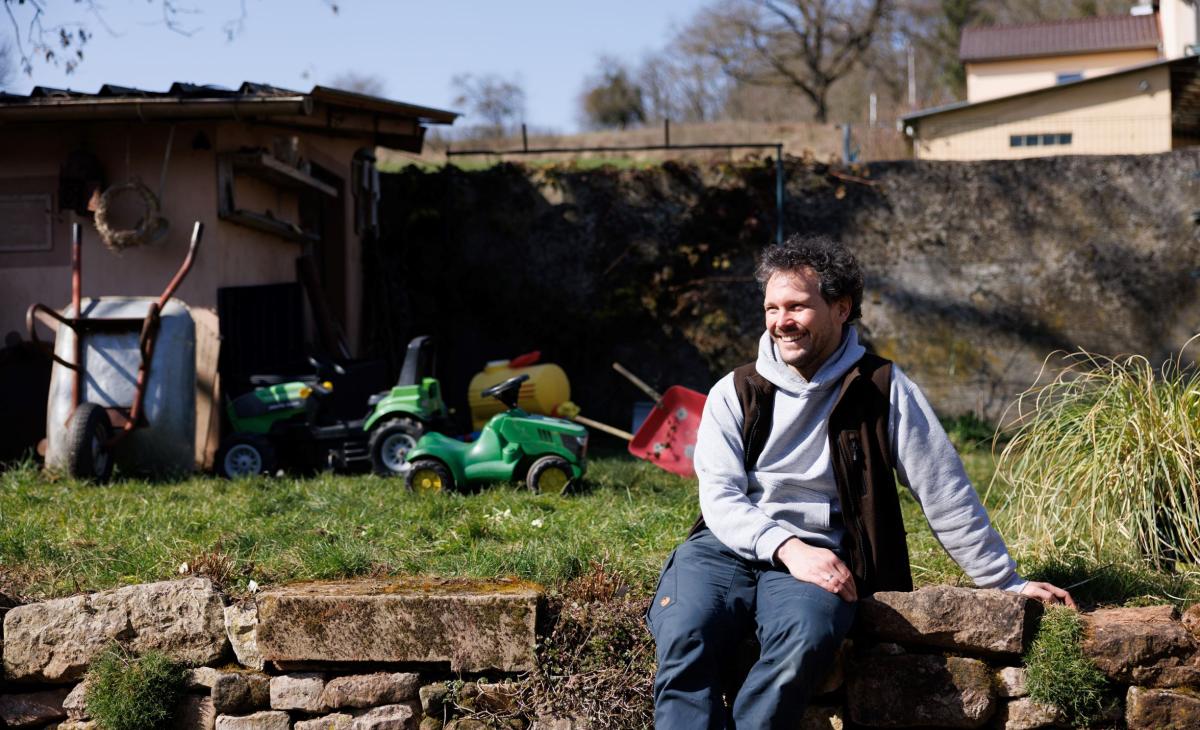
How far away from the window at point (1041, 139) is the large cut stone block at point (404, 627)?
1773 centimetres

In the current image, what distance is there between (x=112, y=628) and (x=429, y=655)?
3.82ft

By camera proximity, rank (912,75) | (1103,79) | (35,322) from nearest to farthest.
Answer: (35,322) < (1103,79) < (912,75)

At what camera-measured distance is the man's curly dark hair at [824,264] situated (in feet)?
11.1

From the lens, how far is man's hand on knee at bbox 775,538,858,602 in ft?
10.4

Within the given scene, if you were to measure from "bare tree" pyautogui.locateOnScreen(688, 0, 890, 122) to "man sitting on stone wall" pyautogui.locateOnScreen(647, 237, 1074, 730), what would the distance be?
30.7 metres

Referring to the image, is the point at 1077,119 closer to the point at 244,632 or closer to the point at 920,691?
the point at 920,691

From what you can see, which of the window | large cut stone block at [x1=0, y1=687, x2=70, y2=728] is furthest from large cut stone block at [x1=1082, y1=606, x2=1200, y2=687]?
the window

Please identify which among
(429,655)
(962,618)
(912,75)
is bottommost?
(429,655)

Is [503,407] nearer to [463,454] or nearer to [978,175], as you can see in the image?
[463,454]

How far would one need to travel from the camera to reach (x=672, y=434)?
6.84 m

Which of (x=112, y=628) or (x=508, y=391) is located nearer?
(x=112, y=628)

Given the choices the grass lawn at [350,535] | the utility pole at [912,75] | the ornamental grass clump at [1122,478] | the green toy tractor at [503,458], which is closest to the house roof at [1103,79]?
the grass lawn at [350,535]

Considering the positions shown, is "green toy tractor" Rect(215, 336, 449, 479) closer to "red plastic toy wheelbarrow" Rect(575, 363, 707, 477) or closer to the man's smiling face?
"red plastic toy wheelbarrow" Rect(575, 363, 707, 477)

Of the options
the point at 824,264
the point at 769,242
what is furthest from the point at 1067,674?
the point at 769,242
